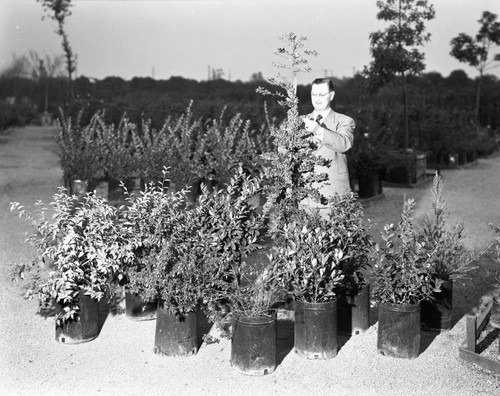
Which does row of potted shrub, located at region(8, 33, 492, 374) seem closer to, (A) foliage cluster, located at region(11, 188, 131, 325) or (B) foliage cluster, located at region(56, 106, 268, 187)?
(A) foliage cluster, located at region(11, 188, 131, 325)

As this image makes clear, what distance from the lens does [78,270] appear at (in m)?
4.44

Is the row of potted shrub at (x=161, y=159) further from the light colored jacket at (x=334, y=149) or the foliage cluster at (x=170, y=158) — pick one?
the light colored jacket at (x=334, y=149)

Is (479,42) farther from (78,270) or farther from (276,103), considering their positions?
(78,270)

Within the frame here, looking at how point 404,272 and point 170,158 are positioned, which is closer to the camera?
point 404,272

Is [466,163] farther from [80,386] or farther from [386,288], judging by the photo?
[80,386]

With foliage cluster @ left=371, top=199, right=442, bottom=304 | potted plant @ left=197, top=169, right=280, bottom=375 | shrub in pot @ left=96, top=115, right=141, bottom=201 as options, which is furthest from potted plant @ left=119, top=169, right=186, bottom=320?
shrub in pot @ left=96, top=115, right=141, bottom=201

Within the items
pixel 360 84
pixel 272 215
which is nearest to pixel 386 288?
pixel 272 215

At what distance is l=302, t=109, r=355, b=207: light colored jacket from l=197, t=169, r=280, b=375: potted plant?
581 millimetres

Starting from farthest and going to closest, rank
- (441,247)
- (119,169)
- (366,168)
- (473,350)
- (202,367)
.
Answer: (366,168)
(119,169)
(441,247)
(473,350)
(202,367)

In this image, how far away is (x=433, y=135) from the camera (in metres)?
18.2

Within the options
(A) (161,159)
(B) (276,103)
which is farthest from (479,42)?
(A) (161,159)

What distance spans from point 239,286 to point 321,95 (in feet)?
5.54

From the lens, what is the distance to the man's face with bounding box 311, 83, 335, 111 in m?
4.84

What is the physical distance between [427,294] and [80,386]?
2.43m
